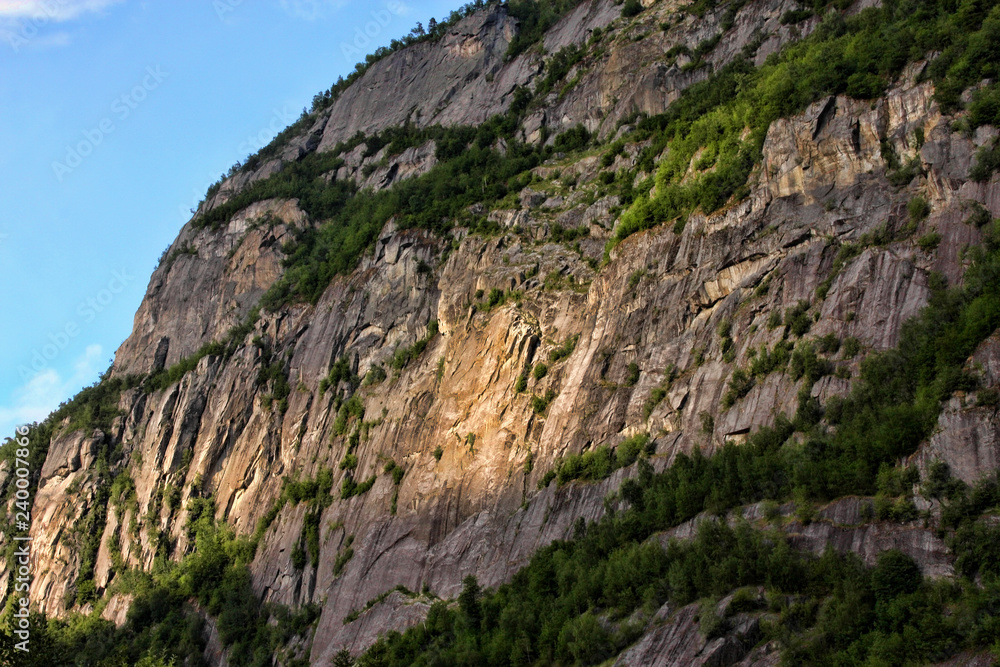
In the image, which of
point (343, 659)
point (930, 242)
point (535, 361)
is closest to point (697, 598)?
point (930, 242)

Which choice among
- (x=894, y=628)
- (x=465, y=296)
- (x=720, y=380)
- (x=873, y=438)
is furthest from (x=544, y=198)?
(x=894, y=628)

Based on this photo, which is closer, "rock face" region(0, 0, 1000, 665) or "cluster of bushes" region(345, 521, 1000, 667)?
"cluster of bushes" region(345, 521, 1000, 667)

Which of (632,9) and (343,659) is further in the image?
(632,9)

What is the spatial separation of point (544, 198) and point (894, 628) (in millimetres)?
40165

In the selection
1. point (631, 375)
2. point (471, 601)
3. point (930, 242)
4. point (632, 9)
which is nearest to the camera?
point (930, 242)

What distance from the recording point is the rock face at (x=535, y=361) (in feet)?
118

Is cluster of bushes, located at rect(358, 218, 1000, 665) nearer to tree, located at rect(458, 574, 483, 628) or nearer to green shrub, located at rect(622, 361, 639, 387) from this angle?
tree, located at rect(458, 574, 483, 628)

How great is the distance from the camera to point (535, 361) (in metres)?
48.9

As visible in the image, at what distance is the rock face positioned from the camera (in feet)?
118

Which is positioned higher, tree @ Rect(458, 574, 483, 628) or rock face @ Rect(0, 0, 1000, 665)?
rock face @ Rect(0, 0, 1000, 665)

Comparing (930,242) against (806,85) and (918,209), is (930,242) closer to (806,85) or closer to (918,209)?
(918,209)

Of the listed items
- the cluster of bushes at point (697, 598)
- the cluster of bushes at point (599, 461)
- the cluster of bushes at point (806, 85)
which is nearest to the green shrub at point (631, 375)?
the cluster of bushes at point (599, 461)

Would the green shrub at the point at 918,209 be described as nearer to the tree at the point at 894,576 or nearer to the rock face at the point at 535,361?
the rock face at the point at 535,361

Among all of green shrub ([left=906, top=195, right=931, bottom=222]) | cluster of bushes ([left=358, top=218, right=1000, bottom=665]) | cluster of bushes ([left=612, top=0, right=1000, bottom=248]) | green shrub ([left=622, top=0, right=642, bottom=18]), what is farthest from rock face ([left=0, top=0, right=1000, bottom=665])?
green shrub ([left=622, top=0, right=642, bottom=18])
